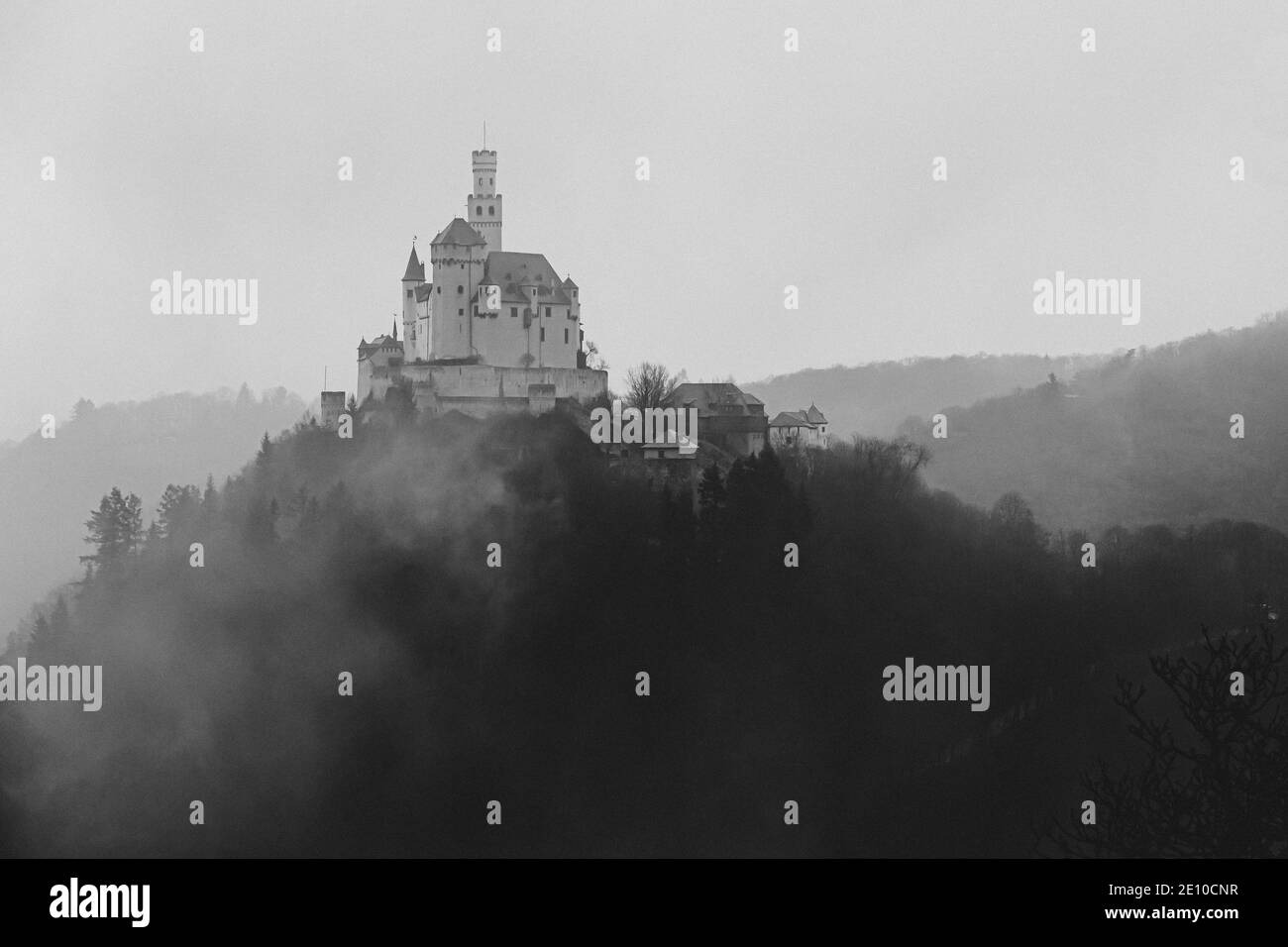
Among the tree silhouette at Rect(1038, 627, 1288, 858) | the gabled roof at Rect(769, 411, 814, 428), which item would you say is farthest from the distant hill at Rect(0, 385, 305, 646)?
the tree silhouette at Rect(1038, 627, 1288, 858)

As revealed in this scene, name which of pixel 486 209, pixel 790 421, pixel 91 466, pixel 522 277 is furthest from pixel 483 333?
pixel 91 466

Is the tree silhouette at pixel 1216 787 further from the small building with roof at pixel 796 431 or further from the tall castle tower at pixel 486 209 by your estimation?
the tall castle tower at pixel 486 209

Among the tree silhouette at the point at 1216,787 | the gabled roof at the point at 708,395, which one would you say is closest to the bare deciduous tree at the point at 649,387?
the gabled roof at the point at 708,395

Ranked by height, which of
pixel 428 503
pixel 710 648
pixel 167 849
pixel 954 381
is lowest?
pixel 167 849

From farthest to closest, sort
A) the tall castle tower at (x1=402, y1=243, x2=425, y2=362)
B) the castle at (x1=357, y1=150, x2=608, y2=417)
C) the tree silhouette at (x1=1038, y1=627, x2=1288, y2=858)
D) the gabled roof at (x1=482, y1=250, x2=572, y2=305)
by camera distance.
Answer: the tall castle tower at (x1=402, y1=243, x2=425, y2=362) < the gabled roof at (x1=482, y1=250, x2=572, y2=305) < the castle at (x1=357, y1=150, x2=608, y2=417) < the tree silhouette at (x1=1038, y1=627, x2=1288, y2=858)

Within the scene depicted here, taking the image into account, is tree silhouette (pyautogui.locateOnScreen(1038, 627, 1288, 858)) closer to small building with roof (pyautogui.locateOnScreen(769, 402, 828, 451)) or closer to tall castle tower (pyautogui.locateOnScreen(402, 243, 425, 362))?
small building with roof (pyautogui.locateOnScreen(769, 402, 828, 451))
